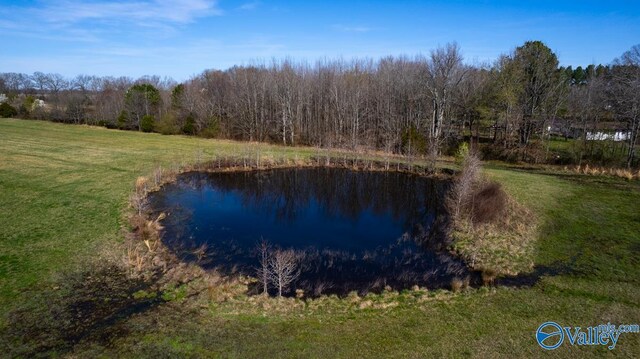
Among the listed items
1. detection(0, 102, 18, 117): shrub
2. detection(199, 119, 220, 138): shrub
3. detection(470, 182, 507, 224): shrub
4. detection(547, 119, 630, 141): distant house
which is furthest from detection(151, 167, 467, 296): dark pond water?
detection(0, 102, 18, 117): shrub

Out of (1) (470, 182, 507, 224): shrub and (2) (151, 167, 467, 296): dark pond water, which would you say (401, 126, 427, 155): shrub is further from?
(1) (470, 182, 507, 224): shrub

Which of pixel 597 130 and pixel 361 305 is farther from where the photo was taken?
pixel 597 130

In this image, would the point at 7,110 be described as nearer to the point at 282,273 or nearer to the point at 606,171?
the point at 282,273

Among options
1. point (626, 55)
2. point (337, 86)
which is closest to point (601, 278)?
point (626, 55)

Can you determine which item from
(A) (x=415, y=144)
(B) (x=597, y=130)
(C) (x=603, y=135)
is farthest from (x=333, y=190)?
(C) (x=603, y=135)

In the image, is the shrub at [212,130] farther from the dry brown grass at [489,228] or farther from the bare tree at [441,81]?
the dry brown grass at [489,228]

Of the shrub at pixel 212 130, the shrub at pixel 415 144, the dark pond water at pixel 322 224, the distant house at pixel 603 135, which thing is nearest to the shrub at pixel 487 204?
the dark pond water at pixel 322 224
